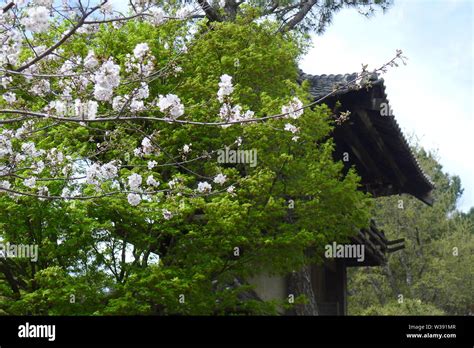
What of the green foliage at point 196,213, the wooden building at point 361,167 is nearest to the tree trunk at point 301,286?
the wooden building at point 361,167

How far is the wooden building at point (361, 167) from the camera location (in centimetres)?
1237

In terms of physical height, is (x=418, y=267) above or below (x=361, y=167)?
below

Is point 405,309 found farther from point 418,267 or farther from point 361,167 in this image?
point 361,167

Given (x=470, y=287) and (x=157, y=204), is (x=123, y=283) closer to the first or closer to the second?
(x=157, y=204)

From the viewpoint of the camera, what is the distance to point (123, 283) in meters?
9.72

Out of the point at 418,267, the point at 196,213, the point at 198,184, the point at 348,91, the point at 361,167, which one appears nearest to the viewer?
the point at 198,184

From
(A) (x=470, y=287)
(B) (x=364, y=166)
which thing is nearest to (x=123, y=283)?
(B) (x=364, y=166)

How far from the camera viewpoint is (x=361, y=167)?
52.1 feet

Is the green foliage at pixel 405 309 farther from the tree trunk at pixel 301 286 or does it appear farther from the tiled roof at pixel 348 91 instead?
the tree trunk at pixel 301 286

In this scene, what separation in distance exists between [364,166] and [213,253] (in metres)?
6.68

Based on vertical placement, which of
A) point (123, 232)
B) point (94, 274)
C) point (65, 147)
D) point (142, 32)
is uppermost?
point (142, 32)

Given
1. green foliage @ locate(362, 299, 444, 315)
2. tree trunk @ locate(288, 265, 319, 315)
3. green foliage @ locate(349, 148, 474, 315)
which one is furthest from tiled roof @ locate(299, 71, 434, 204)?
green foliage @ locate(349, 148, 474, 315)

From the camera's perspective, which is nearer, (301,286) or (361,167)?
(301,286)
